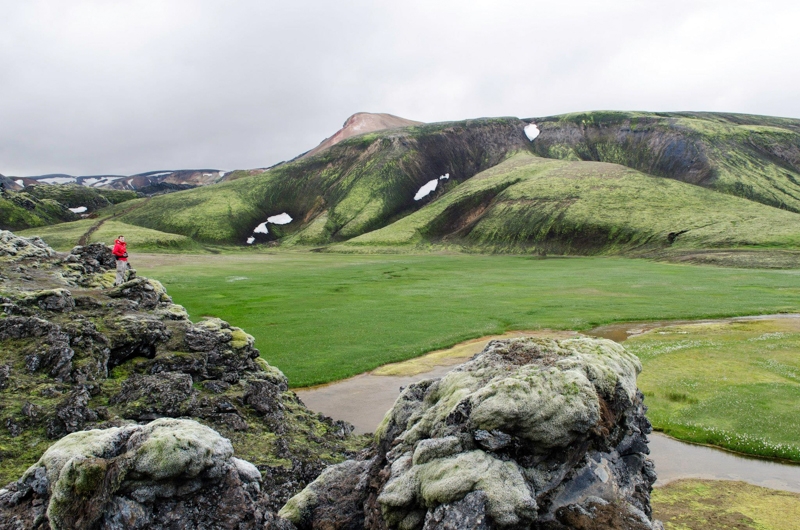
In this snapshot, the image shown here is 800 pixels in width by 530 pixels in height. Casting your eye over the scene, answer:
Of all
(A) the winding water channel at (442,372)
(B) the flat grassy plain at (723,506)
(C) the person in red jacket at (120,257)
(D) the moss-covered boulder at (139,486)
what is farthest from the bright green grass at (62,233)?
(B) the flat grassy plain at (723,506)

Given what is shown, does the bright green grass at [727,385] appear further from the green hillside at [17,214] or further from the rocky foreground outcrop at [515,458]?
the green hillside at [17,214]

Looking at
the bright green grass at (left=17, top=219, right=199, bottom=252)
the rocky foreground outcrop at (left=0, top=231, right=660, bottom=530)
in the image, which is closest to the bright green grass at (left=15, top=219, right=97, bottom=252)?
the bright green grass at (left=17, top=219, right=199, bottom=252)

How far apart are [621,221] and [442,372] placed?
149344mm

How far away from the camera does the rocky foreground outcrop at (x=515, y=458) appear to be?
27.1 feet

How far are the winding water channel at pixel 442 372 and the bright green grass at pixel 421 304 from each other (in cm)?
182

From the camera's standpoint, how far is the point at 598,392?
1013 cm

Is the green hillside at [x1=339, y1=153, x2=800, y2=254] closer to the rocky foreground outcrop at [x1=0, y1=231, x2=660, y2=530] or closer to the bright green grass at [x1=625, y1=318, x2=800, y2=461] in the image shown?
the bright green grass at [x1=625, y1=318, x2=800, y2=461]

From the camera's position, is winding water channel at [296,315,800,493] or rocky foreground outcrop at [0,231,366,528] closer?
rocky foreground outcrop at [0,231,366,528]

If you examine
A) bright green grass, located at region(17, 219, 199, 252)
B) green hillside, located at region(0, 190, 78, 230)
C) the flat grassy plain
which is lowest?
the flat grassy plain

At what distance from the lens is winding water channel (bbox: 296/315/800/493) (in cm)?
1764

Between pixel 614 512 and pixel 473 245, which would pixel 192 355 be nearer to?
pixel 614 512

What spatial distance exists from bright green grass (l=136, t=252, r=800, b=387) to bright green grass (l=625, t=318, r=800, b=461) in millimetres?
9076

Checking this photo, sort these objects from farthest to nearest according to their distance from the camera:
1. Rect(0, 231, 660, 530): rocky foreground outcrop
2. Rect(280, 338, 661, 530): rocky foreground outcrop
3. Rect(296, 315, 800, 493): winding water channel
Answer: Rect(296, 315, 800, 493): winding water channel, Rect(0, 231, 660, 530): rocky foreground outcrop, Rect(280, 338, 661, 530): rocky foreground outcrop

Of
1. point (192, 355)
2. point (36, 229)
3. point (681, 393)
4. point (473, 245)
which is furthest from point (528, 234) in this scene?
point (36, 229)
